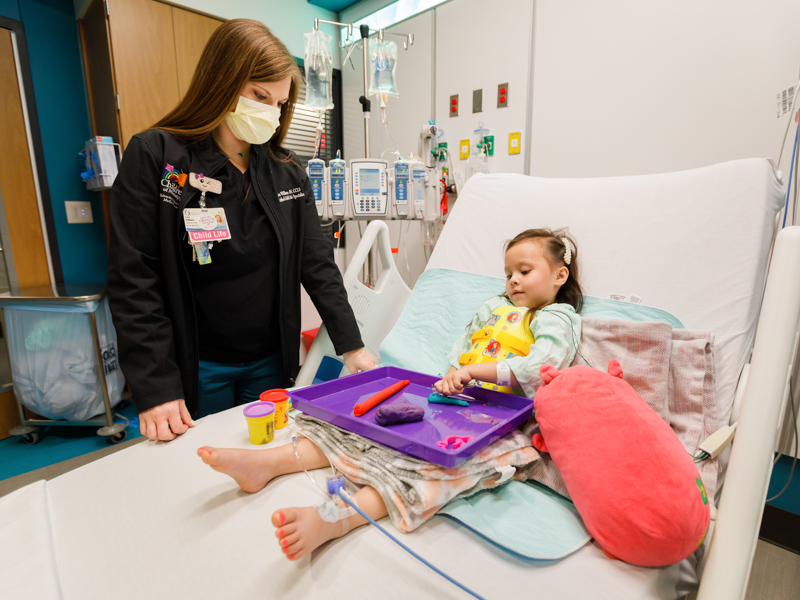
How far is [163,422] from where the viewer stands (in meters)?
1.05

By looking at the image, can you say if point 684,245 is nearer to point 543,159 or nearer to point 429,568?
point 429,568

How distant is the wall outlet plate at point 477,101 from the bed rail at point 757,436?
274 centimetres

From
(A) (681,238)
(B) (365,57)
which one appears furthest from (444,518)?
(B) (365,57)

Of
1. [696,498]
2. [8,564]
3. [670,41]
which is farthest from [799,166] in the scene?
[8,564]

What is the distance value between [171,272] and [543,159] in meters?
2.35

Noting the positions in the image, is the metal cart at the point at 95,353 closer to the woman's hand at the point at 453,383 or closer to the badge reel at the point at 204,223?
the badge reel at the point at 204,223

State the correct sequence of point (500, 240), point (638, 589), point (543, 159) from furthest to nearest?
1. point (543, 159)
2. point (500, 240)
3. point (638, 589)

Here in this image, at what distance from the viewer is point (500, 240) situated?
5.30 feet

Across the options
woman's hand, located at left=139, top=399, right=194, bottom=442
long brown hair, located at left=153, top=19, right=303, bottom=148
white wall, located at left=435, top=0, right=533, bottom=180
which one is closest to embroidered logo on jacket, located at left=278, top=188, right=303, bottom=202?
long brown hair, located at left=153, top=19, right=303, bottom=148

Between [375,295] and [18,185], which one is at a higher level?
[18,185]

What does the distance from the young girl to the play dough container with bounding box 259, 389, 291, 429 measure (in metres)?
→ 0.15

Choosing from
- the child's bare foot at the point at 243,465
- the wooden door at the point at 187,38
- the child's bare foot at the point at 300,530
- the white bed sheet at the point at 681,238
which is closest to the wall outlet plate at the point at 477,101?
the white bed sheet at the point at 681,238

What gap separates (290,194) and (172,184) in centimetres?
35

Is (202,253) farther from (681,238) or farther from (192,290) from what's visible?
(681,238)
